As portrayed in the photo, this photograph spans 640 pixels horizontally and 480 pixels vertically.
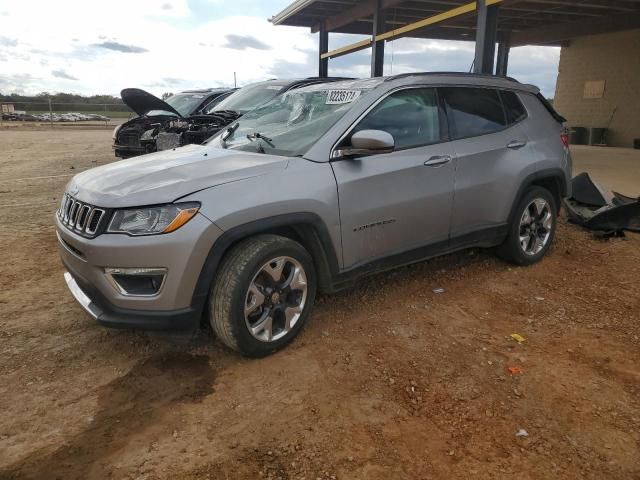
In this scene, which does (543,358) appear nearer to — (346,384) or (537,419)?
(537,419)

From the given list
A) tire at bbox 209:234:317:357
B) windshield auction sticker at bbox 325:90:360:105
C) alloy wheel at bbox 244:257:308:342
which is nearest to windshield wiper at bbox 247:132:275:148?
windshield auction sticker at bbox 325:90:360:105

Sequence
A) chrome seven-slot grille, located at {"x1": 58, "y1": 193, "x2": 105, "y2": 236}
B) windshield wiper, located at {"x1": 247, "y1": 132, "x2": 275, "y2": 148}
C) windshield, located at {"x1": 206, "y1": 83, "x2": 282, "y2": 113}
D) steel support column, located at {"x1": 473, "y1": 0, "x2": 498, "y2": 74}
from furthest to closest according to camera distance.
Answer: steel support column, located at {"x1": 473, "y1": 0, "x2": 498, "y2": 74}, windshield, located at {"x1": 206, "y1": 83, "x2": 282, "y2": 113}, windshield wiper, located at {"x1": 247, "y1": 132, "x2": 275, "y2": 148}, chrome seven-slot grille, located at {"x1": 58, "y1": 193, "x2": 105, "y2": 236}

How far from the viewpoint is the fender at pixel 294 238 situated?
2.85 m

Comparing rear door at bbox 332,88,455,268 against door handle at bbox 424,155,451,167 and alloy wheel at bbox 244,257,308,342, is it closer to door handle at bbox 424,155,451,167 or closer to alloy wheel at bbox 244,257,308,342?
door handle at bbox 424,155,451,167

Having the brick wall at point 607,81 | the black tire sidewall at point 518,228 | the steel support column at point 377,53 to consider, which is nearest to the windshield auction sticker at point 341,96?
the black tire sidewall at point 518,228

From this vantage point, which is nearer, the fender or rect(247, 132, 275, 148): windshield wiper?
the fender

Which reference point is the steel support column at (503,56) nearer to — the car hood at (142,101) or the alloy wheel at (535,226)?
the car hood at (142,101)

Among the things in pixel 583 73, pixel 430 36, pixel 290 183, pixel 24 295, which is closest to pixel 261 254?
pixel 290 183

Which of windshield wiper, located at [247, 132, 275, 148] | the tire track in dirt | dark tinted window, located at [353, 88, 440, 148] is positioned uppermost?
dark tinted window, located at [353, 88, 440, 148]

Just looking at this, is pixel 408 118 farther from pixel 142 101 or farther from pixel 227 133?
pixel 142 101

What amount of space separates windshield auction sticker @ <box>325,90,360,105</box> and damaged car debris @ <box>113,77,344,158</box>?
3.61 meters

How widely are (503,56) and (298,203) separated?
58.9 feet

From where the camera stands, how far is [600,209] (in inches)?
242

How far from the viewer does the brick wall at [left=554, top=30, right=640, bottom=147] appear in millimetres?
16172
